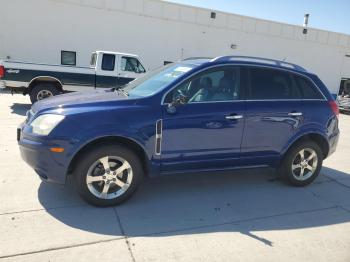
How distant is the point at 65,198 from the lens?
161 inches

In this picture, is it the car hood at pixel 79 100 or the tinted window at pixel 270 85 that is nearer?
the car hood at pixel 79 100

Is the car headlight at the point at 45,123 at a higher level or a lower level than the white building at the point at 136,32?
lower

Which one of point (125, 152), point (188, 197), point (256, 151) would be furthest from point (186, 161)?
point (256, 151)

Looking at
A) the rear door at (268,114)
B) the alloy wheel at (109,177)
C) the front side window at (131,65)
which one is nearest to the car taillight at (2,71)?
the front side window at (131,65)

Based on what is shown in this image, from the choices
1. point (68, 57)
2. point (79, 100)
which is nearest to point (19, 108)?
point (68, 57)

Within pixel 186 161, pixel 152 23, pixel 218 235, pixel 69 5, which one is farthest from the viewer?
pixel 152 23

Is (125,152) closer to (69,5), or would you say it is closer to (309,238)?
(309,238)

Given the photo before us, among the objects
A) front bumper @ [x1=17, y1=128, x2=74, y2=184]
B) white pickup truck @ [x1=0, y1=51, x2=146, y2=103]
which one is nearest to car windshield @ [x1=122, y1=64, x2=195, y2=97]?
front bumper @ [x1=17, y1=128, x2=74, y2=184]

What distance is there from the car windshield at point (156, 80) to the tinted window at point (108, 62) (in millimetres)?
6257

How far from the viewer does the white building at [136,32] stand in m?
15.9

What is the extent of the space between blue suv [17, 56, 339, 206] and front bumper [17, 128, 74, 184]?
11mm

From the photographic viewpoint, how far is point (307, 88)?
5.02 m

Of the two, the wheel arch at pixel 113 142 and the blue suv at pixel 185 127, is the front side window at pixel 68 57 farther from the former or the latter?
the wheel arch at pixel 113 142

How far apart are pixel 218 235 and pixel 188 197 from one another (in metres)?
0.95
